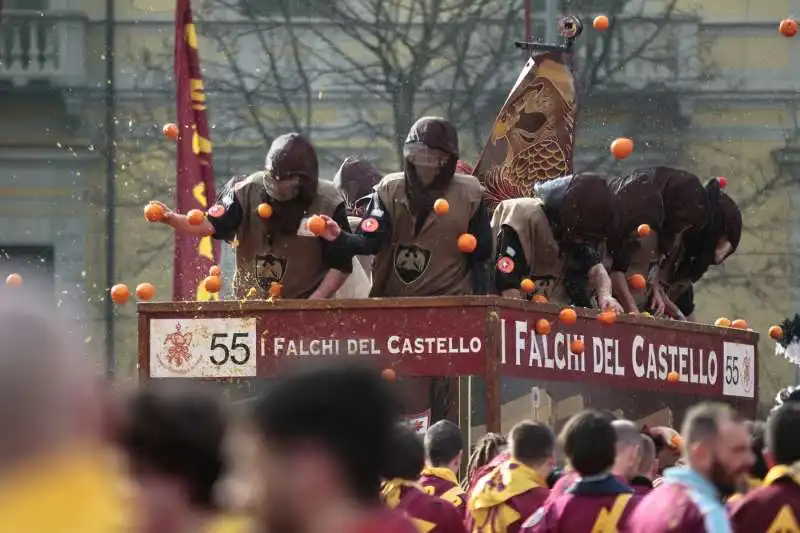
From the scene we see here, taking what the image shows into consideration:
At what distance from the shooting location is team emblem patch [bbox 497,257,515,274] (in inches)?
434

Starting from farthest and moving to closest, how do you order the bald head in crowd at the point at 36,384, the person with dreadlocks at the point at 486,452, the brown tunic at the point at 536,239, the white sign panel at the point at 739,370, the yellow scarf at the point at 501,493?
1. the white sign panel at the point at 739,370
2. the brown tunic at the point at 536,239
3. the person with dreadlocks at the point at 486,452
4. the yellow scarf at the point at 501,493
5. the bald head in crowd at the point at 36,384

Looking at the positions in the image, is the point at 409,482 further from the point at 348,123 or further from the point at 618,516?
the point at 348,123

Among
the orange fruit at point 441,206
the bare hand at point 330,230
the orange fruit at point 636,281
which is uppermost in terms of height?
the orange fruit at point 441,206

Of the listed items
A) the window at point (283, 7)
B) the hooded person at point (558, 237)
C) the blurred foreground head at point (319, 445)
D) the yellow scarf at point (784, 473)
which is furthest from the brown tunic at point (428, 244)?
the window at point (283, 7)

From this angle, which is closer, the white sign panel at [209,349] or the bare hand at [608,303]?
the white sign panel at [209,349]

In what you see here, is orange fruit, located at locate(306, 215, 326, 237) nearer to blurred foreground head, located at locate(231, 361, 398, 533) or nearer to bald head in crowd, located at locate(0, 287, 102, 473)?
blurred foreground head, located at locate(231, 361, 398, 533)

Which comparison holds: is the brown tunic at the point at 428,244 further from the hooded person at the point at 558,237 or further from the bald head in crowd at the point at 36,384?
the bald head in crowd at the point at 36,384

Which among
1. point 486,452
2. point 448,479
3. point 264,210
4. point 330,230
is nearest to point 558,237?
point 330,230

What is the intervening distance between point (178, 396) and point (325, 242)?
6.36 metres

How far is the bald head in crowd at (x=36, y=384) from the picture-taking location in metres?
2.94

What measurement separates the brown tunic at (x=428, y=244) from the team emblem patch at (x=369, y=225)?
0.45 feet

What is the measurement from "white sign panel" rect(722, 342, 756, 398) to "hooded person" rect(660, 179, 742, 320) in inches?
19.2

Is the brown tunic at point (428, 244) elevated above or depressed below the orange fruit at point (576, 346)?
Answer: above

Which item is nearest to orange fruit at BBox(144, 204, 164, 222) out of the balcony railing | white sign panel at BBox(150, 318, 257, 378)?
white sign panel at BBox(150, 318, 257, 378)
